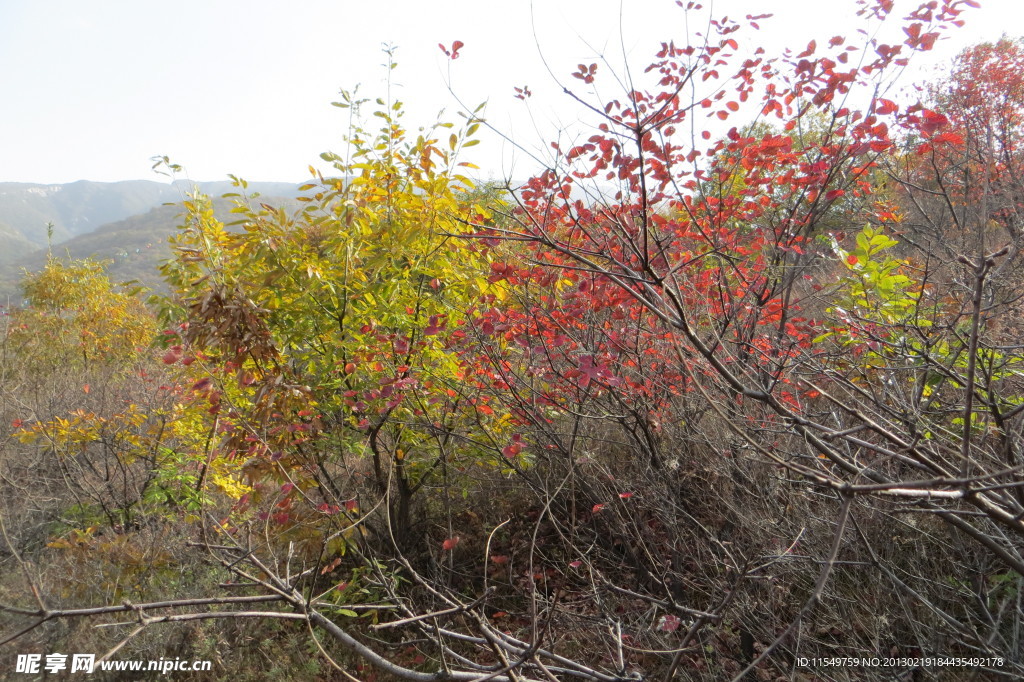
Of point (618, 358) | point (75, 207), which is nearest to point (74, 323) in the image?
point (618, 358)

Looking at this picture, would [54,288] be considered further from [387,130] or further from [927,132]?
[927,132]

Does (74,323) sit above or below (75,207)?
below

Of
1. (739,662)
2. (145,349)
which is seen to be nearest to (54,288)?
(145,349)

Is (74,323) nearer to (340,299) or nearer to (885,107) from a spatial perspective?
(340,299)

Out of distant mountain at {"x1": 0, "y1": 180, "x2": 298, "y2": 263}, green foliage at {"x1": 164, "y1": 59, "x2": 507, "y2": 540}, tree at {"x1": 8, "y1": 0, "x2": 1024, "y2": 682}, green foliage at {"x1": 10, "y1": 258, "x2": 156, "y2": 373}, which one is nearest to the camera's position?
tree at {"x1": 8, "y1": 0, "x2": 1024, "y2": 682}

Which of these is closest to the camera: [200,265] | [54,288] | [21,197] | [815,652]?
[815,652]

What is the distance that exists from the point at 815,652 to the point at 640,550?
139 centimetres

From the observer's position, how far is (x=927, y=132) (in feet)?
10.4

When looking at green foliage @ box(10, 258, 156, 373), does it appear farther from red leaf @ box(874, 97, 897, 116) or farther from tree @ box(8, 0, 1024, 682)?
red leaf @ box(874, 97, 897, 116)

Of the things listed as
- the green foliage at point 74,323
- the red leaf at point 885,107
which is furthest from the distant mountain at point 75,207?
the red leaf at point 885,107

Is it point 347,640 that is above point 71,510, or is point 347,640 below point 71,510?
above

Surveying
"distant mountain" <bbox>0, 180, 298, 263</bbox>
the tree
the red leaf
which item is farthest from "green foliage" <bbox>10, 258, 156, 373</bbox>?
"distant mountain" <bbox>0, 180, 298, 263</bbox>

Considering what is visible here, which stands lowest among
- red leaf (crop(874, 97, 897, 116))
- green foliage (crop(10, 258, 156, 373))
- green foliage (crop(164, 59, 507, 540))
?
green foliage (crop(10, 258, 156, 373))

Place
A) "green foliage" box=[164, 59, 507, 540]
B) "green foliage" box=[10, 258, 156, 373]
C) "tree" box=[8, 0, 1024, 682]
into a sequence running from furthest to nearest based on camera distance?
"green foliage" box=[10, 258, 156, 373] → "green foliage" box=[164, 59, 507, 540] → "tree" box=[8, 0, 1024, 682]
